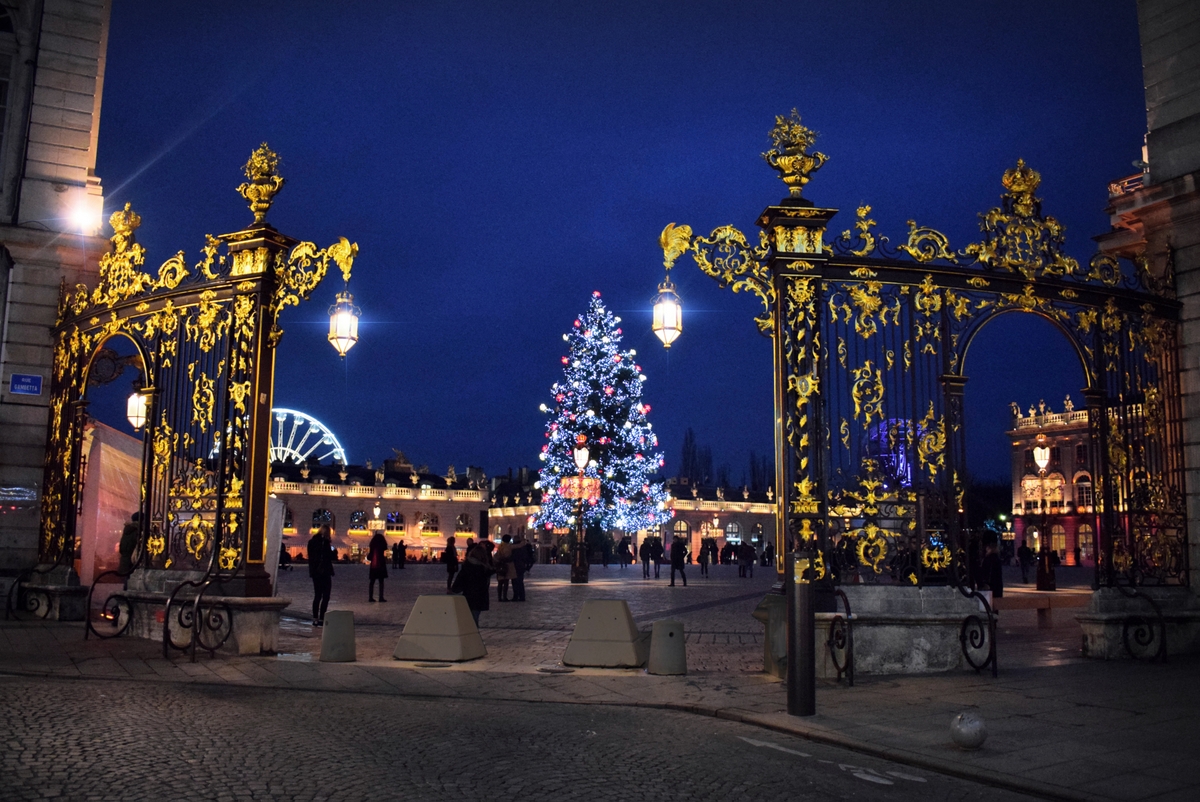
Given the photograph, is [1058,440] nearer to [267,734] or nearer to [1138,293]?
[1138,293]

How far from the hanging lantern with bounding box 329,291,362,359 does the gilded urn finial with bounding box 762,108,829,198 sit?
6.59 metres

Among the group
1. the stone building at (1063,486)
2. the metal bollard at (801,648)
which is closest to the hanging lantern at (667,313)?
the metal bollard at (801,648)

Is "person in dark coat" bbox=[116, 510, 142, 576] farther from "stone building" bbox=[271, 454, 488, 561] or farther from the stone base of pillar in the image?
"stone building" bbox=[271, 454, 488, 561]

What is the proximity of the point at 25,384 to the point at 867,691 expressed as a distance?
14.1 metres

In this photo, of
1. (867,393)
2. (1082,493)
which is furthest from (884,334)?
(1082,493)

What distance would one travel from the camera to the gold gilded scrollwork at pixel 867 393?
11.9 m

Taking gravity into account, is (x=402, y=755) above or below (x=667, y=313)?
below

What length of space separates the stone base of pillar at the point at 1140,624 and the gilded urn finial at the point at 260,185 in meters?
11.9

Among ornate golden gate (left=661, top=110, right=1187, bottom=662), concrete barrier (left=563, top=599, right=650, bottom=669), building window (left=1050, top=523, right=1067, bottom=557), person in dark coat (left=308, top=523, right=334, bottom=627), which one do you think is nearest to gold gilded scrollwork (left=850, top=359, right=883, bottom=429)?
ornate golden gate (left=661, top=110, right=1187, bottom=662)

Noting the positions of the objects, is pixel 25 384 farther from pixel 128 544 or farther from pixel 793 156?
pixel 793 156

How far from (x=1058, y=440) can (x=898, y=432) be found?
77771 mm

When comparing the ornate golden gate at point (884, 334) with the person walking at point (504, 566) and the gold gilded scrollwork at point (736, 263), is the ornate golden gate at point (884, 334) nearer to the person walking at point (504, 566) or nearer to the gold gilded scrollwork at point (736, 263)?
the gold gilded scrollwork at point (736, 263)

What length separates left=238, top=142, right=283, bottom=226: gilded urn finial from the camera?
1379 centimetres

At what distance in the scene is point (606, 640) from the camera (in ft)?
42.3
